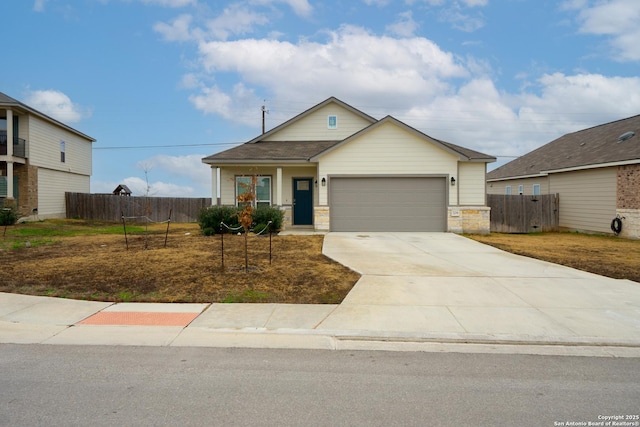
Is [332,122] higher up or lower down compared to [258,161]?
higher up

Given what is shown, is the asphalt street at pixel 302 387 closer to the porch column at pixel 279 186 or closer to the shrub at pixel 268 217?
the shrub at pixel 268 217

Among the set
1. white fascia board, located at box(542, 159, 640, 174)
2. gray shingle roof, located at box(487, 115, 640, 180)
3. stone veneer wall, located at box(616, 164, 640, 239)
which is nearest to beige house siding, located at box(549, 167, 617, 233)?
white fascia board, located at box(542, 159, 640, 174)

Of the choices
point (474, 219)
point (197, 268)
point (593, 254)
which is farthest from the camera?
point (474, 219)

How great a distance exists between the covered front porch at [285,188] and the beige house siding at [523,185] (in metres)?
13.4

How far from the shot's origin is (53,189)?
2781 centimetres

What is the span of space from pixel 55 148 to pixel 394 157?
22.4 meters

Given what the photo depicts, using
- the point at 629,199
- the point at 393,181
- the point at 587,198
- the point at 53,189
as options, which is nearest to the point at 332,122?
the point at 393,181

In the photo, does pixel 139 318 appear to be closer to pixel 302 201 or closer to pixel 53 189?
pixel 302 201

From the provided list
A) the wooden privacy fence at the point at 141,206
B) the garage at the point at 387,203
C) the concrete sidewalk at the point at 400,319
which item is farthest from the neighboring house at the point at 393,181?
the wooden privacy fence at the point at 141,206

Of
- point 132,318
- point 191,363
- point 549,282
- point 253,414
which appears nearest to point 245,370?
point 191,363

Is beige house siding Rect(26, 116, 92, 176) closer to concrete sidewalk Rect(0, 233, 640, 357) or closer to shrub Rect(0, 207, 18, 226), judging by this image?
shrub Rect(0, 207, 18, 226)

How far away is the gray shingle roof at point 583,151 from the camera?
19328mm

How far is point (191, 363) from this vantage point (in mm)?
4867

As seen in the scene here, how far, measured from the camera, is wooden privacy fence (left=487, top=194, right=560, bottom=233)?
70.2 feet
